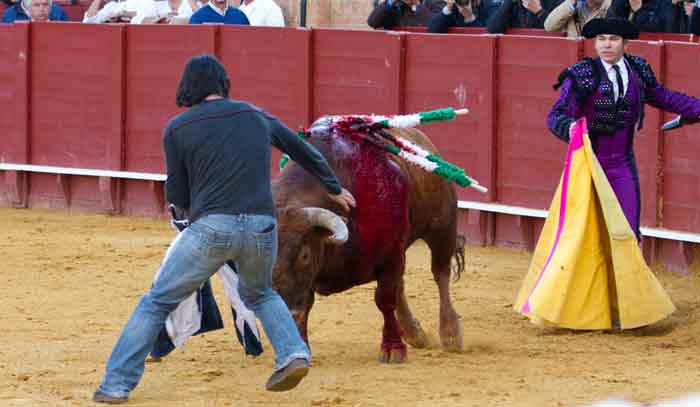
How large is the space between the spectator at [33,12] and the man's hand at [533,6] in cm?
454

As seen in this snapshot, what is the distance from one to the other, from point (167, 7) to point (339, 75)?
2428mm

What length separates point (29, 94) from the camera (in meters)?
13.9

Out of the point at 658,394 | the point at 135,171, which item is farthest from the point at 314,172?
the point at 135,171

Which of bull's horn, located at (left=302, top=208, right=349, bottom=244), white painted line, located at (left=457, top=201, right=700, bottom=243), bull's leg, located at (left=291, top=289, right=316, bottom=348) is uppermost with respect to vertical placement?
bull's horn, located at (left=302, top=208, right=349, bottom=244)

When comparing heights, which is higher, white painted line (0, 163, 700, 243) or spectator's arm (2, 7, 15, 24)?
spectator's arm (2, 7, 15, 24)

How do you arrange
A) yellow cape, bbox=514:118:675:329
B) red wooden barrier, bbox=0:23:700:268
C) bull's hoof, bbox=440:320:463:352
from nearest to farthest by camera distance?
bull's hoof, bbox=440:320:463:352, yellow cape, bbox=514:118:675:329, red wooden barrier, bbox=0:23:700:268

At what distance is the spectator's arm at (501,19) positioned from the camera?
39.7ft

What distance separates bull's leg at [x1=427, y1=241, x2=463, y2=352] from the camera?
26.5 ft

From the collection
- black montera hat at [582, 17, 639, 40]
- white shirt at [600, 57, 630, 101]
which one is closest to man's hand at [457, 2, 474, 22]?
white shirt at [600, 57, 630, 101]

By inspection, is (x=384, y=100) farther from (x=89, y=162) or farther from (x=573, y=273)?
(x=573, y=273)

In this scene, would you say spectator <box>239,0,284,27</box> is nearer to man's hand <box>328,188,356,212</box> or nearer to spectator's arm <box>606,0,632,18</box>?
spectator's arm <box>606,0,632,18</box>

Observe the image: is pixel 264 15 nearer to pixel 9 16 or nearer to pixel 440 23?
pixel 440 23

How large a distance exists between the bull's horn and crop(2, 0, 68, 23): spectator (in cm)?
774

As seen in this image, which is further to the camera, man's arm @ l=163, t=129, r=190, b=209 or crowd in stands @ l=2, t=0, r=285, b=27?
crowd in stands @ l=2, t=0, r=285, b=27
